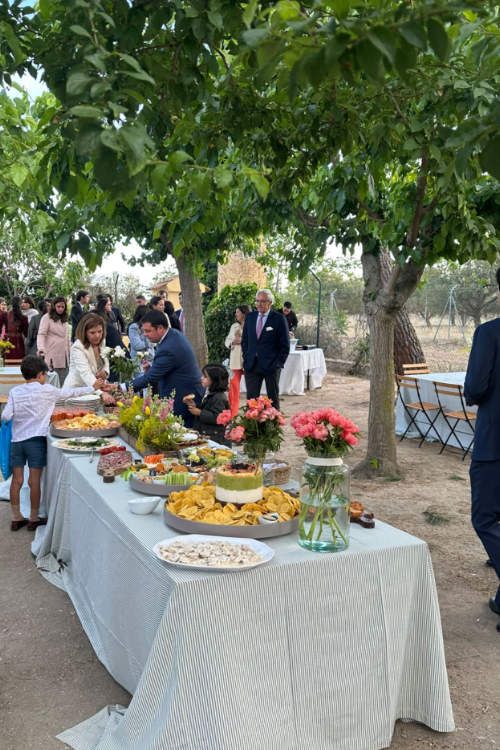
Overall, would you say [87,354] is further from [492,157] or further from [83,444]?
[492,157]

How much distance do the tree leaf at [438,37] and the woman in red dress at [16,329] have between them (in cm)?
1057

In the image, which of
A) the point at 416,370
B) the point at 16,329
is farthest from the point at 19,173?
the point at 16,329

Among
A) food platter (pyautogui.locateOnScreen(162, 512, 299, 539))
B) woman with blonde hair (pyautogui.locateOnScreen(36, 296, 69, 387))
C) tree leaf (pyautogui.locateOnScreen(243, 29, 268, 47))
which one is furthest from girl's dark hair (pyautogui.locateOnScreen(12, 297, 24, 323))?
tree leaf (pyautogui.locateOnScreen(243, 29, 268, 47))

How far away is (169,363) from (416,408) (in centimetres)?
420

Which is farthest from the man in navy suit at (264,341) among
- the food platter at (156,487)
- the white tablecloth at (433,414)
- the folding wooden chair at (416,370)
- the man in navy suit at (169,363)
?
the food platter at (156,487)

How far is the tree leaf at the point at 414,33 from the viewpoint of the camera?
4.36 feet

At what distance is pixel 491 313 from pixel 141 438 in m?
20.5

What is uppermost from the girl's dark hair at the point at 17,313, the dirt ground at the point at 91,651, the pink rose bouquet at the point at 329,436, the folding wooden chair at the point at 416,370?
the girl's dark hair at the point at 17,313

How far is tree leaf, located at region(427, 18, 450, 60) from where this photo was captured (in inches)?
55.2

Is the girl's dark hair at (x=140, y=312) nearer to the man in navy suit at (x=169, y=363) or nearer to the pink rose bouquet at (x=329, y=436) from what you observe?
the man in navy suit at (x=169, y=363)

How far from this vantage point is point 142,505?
2984 millimetres

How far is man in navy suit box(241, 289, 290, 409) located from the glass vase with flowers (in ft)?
17.7

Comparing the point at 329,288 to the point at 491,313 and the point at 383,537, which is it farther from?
the point at 383,537

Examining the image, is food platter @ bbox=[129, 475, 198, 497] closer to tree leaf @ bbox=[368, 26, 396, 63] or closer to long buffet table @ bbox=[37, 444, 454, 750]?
long buffet table @ bbox=[37, 444, 454, 750]
